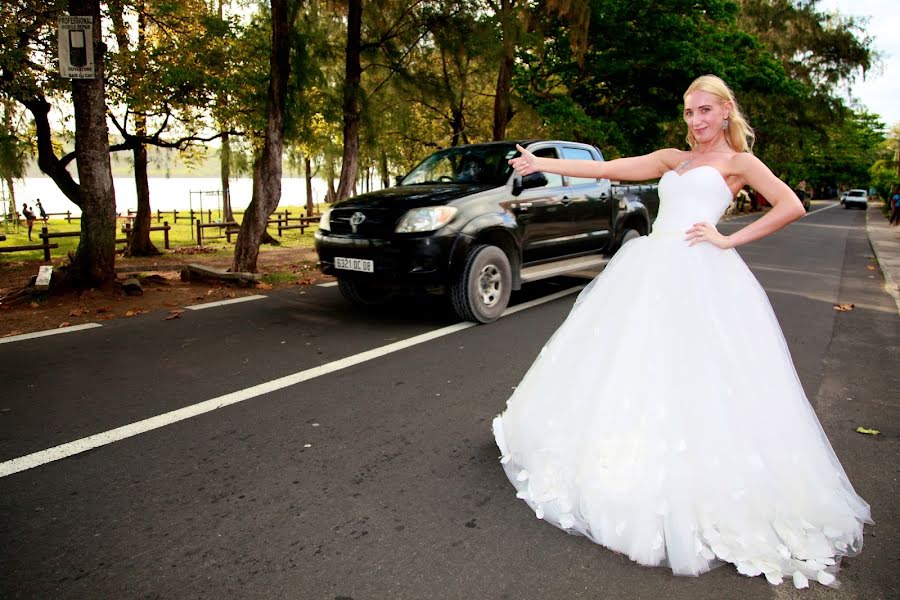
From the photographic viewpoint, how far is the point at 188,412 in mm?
4117

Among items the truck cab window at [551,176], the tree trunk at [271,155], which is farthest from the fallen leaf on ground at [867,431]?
the tree trunk at [271,155]

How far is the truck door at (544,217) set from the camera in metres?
7.09

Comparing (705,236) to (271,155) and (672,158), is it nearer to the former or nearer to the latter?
(672,158)

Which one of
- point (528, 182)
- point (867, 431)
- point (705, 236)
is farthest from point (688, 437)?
point (528, 182)

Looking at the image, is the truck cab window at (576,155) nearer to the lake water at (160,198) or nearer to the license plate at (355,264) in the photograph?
the license plate at (355,264)

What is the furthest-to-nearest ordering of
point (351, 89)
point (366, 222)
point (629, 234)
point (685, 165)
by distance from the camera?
1. point (351, 89)
2. point (629, 234)
3. point (366, 222)
4. point (685, 165)

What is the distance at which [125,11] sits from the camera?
11.7 meters

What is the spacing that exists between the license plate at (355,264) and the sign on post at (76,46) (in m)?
3.92

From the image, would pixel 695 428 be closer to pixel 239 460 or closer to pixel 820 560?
pixel 820 560

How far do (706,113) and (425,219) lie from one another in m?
3.64

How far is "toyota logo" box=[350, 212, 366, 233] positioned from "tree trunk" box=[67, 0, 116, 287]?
351 cm

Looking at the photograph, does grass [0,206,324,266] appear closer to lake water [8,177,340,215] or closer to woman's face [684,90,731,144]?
lake water [8,177,340,215]

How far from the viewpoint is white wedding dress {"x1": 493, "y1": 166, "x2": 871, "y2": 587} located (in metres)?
2.52

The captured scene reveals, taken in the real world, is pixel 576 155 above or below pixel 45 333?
above
